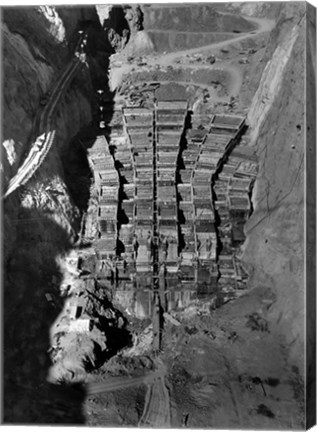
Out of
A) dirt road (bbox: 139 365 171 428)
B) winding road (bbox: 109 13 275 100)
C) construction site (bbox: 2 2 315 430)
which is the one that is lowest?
dirt road (bbox: 139 365 171 428)

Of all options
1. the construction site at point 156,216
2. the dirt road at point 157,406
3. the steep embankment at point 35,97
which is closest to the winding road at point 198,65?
the construction site at point 156,216

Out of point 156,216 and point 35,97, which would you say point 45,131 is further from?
point 156,216

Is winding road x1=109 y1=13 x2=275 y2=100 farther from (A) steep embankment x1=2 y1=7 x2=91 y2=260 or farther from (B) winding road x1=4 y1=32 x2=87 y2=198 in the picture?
(B) winding road x1=4 y1=32 x2=87 y2=198

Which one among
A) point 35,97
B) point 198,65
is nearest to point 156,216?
point 35,97

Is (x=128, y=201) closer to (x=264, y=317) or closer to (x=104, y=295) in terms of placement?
(x=104, y=295)

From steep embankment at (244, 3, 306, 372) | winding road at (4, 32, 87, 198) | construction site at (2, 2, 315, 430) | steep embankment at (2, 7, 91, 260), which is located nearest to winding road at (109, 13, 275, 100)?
construction site at (2, 2, 315, 430)
